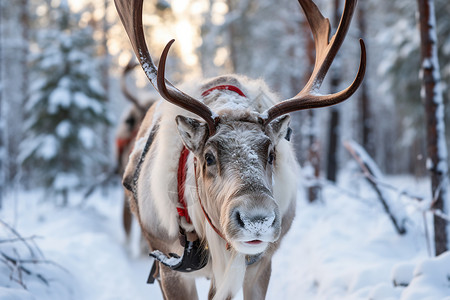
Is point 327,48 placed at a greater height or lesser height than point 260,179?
greater

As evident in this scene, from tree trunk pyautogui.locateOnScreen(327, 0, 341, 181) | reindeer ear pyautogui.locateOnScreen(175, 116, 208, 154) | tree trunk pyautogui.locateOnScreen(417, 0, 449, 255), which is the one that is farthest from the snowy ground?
tree trunk pyautogui.locateOnScreen(327, 0, 341, 181)

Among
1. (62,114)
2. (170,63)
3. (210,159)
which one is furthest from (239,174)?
(170,63)

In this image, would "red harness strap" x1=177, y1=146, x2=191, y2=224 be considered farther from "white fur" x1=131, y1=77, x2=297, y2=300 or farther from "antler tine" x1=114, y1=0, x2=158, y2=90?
"antler tine" x1=114, y1=0, x2=158, y2=90

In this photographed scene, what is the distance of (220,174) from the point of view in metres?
2.37

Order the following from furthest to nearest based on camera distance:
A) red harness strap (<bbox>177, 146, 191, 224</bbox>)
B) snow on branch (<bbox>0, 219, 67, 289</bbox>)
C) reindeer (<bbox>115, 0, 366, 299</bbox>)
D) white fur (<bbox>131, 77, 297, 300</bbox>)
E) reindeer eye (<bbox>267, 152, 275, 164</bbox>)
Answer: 1. snow on branch (<bbox>0, 219, 67, 289</bbox>)
2. red harness strap (<bbox>177, 146, 191, 224</bbox>)
3. white fur (<bbox>131, 77, 297, 300</bbox>)
4. reindeer eye (<bbox>267, 152, 275, 164</bbox>)
5. reindeer (<bbox>115, 0, 366, 299</bbox>)

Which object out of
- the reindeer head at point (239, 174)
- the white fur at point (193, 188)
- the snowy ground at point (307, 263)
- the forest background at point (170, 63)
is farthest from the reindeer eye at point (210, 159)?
the forest background at point (170, 63)

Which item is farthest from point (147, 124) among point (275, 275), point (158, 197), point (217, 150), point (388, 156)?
point (388, 156)

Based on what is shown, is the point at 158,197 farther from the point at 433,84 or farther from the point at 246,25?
the point at 246,25

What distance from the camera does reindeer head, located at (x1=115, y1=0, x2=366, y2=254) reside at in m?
2.08

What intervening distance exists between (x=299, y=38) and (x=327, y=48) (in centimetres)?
1075

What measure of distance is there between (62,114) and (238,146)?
8.96 m

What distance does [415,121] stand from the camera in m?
13.6

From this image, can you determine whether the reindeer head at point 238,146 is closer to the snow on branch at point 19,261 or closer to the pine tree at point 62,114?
the snow on branch at point 19,261

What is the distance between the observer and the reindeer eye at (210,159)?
2.45 m
